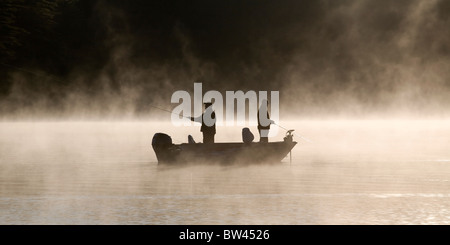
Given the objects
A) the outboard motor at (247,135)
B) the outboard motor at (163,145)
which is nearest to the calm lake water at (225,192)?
the outboard motor at (163,145)

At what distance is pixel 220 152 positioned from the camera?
3700cm

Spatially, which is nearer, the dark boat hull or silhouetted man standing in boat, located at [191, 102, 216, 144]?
silhouetted man standing in boat, located at [191, 102, 216, 144]

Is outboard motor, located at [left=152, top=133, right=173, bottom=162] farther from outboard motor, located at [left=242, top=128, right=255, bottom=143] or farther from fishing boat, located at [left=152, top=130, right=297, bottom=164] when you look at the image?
outboard motor, located at [left=242, top=128, right=255, bottom=143]

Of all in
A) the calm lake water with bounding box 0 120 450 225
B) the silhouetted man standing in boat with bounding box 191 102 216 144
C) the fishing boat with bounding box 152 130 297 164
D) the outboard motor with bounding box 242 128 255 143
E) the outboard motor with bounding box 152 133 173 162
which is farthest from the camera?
the outboard motor with bounding box 152 133 173 162

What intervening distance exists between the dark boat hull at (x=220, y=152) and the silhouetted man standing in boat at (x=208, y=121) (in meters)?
0.65

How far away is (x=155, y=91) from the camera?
154 metres

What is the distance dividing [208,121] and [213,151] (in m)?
1.55

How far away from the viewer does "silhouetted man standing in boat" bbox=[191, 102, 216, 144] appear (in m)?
35.8

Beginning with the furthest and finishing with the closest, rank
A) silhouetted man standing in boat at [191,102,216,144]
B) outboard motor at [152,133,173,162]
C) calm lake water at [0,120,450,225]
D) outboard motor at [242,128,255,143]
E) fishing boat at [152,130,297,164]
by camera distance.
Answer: outboard motor at [152,133,173,162]
outboard motor at [242,128,255,143]
fishing boat at [152,130,297,164]
silhouetted man standing in boat at [191,102,216,144]
calm lake water at [0,120,450,225]

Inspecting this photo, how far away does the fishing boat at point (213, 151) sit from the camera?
36.6 m

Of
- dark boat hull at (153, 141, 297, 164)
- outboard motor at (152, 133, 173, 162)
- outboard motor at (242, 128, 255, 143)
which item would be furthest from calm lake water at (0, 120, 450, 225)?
outboard motor at (242, 128, 255, 143)

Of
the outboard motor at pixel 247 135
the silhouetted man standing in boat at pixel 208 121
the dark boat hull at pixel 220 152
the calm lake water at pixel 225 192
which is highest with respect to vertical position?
the silhouetted man standing in boat at pixel 208 121

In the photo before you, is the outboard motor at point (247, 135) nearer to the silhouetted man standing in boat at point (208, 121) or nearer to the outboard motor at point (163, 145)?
the silhouetted man standing in boat at point (208, 121)
